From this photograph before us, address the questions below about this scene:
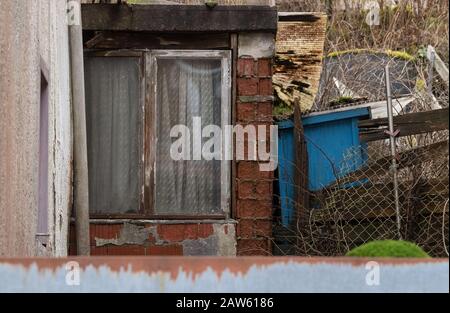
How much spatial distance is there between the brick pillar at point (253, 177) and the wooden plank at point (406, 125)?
91 cm

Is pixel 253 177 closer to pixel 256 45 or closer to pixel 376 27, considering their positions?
pixel 256 45

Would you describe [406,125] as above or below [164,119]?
below

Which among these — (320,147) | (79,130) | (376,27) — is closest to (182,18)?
(79,130)

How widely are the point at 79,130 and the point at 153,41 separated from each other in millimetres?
1191

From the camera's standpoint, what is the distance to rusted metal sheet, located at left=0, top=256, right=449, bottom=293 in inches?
105

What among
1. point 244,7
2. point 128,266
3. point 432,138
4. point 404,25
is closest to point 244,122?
point 244,7

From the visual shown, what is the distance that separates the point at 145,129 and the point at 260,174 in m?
1.15

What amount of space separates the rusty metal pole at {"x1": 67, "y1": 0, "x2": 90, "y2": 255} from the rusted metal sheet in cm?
544

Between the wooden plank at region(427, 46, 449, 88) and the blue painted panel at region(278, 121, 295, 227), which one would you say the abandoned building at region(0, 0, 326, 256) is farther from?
the wooden plank at region(427, 46, 449, 88)

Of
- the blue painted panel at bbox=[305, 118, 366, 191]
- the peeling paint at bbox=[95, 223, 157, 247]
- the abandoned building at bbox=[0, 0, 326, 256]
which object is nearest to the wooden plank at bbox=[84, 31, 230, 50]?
the abandoned building at bbox=[0, 0, 326, 256]

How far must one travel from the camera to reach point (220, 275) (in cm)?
271

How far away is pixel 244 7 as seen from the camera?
28.3ft

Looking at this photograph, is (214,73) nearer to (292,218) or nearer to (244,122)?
(244,122)

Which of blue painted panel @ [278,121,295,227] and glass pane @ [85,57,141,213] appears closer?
glass pane @ [85,57,141,213]
